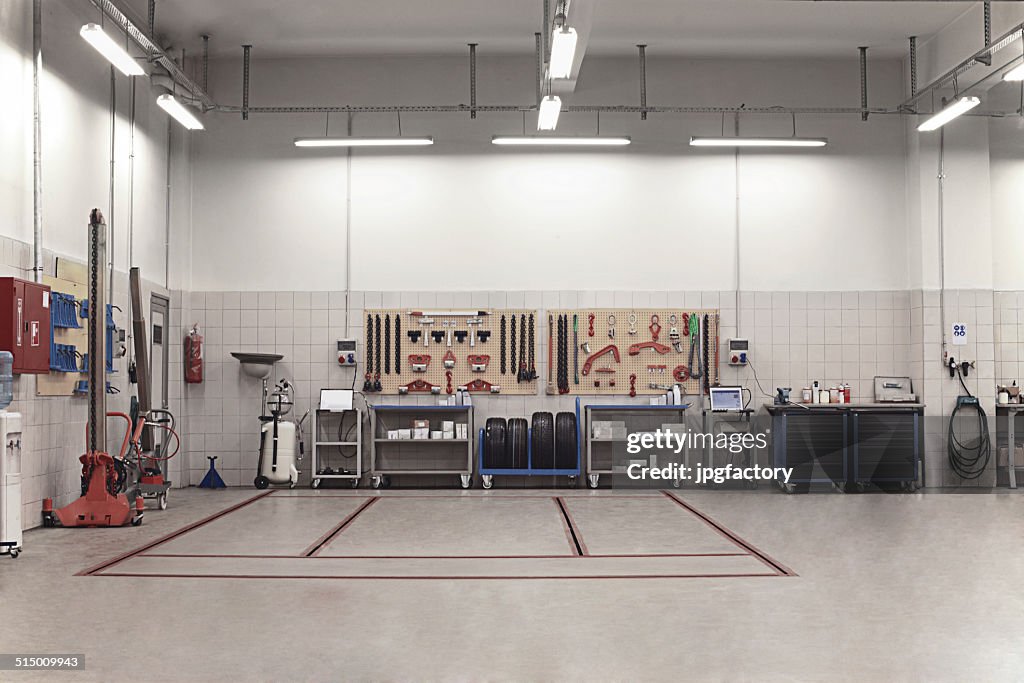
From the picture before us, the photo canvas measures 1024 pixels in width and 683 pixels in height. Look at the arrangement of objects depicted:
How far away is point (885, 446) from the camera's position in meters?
9.38

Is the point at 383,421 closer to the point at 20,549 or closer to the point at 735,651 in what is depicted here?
the point at 20,549

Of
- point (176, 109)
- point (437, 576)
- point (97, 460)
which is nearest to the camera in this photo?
point (437, 576)

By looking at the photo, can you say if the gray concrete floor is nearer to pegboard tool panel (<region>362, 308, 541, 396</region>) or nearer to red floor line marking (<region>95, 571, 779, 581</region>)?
red floor line marking (<region>95, 571, 779, 581</region>)

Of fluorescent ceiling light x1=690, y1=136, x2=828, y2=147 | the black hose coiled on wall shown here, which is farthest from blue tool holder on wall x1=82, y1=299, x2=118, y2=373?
the black hose coiled on wall

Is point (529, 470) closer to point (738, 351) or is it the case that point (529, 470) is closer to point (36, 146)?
point (738, 351)

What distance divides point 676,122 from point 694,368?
8.94ft

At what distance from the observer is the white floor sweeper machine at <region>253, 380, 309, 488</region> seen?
30.7ft

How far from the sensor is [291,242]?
33.0ft

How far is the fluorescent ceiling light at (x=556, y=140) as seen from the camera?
9.38m

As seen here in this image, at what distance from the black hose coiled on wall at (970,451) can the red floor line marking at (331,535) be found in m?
6.09

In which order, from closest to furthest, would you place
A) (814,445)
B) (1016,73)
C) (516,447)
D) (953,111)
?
(1016,73) → (953,111) → (814,445) → (516,447)

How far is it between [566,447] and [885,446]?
325cm

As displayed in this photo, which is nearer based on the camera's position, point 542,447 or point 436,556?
point 436,556

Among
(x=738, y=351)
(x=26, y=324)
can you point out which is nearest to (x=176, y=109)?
(x=26, y=324)
